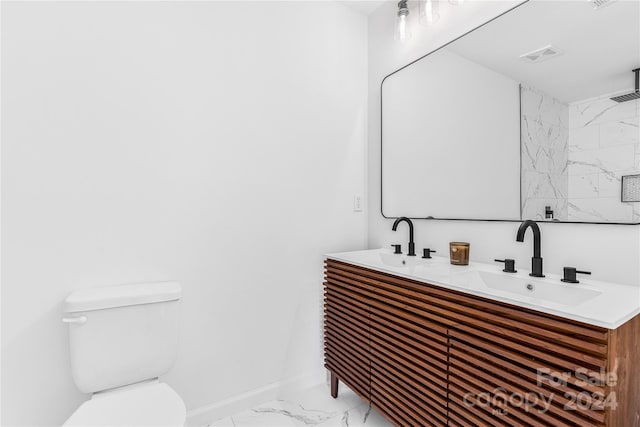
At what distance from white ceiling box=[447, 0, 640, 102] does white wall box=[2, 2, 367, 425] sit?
0.98m

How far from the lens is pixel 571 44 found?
1.27m

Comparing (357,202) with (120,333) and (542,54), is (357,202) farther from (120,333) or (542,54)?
(120,333)

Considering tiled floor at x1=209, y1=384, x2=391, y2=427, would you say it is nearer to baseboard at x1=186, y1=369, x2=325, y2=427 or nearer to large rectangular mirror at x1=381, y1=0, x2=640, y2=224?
baseboard at x1=186, y1=369, x2=325, y2=427

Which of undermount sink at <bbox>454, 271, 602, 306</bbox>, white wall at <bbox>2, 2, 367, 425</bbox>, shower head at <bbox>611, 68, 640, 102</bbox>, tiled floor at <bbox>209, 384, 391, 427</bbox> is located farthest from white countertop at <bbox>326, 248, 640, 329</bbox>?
Answer: tiled floor at <bbox>209, 384, 391, 427</bbox>

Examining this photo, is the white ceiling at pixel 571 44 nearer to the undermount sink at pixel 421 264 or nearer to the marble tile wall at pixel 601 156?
the marble tile wall at pixel 601 156

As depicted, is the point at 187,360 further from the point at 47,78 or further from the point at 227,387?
the point at 47,78

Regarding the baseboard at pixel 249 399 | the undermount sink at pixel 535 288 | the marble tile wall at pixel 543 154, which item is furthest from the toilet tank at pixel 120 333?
the marble tile wall at pixel 543 154

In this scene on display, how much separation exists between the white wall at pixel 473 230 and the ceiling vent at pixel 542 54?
0.83ft

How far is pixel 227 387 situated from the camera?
173 cm

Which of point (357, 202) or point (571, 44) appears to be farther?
point (357, 202)

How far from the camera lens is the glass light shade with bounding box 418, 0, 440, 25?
5.71ft

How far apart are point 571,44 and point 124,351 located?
217 cm

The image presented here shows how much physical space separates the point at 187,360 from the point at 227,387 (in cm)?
29

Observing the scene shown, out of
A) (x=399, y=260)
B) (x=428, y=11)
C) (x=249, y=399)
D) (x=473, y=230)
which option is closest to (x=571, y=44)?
(x=428, y=11)
